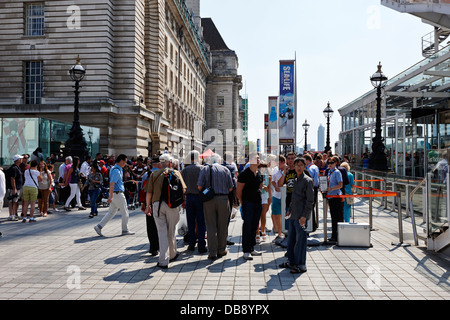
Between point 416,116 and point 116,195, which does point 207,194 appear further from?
point 416,116

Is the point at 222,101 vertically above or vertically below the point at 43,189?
above

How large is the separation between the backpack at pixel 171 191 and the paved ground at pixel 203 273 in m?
1.13

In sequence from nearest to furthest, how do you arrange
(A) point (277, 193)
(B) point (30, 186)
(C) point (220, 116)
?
(A) point (277, 193) → (B) point (30, 186) → (C) point (220, 116)

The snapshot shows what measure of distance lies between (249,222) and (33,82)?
2461 cm

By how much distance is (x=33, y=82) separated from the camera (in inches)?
1081

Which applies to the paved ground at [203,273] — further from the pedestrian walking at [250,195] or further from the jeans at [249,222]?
the pedestrian walking at [250,195]

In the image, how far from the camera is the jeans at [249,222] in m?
7.68

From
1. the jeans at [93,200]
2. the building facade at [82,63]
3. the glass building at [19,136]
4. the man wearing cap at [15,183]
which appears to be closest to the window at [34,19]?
→ the building facade at [82,63]

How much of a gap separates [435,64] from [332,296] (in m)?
16.0

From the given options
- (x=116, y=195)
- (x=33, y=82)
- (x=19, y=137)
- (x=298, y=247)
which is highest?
(x=33, y=82)

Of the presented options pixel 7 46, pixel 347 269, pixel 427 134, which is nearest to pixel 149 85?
pixel 7 46

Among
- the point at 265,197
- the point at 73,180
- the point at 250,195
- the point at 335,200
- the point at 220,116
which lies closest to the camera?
the point at 250,195

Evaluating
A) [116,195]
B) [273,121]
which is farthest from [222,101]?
[116,195]
